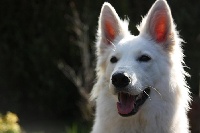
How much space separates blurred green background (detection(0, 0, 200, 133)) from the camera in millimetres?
11000

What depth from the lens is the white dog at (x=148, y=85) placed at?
5.36 meters

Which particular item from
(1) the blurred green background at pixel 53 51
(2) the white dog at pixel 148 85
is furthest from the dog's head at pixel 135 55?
(1) the blurred green background at pixel 53 51

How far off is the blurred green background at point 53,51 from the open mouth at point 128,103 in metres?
5.40

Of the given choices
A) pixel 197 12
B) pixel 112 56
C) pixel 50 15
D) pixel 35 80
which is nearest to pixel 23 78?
pixel 35 80

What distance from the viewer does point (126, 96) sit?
5352 millimetres

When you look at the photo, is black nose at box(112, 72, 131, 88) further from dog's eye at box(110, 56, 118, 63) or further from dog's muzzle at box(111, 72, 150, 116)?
dog's eye at box(110, 56, 118, 63)

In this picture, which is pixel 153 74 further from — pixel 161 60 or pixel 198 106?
pixel 198 106

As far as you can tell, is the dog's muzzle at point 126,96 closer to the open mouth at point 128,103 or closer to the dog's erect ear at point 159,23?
the open mouth at point 128,103

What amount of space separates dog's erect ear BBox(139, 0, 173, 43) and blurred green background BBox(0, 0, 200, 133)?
16.5 feet

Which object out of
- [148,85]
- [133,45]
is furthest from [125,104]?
[133,45]

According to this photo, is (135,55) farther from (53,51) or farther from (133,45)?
(53,51)

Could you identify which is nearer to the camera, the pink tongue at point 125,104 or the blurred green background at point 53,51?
the pink tongue at point 125,104

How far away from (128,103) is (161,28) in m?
0.86

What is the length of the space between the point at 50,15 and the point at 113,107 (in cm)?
598
